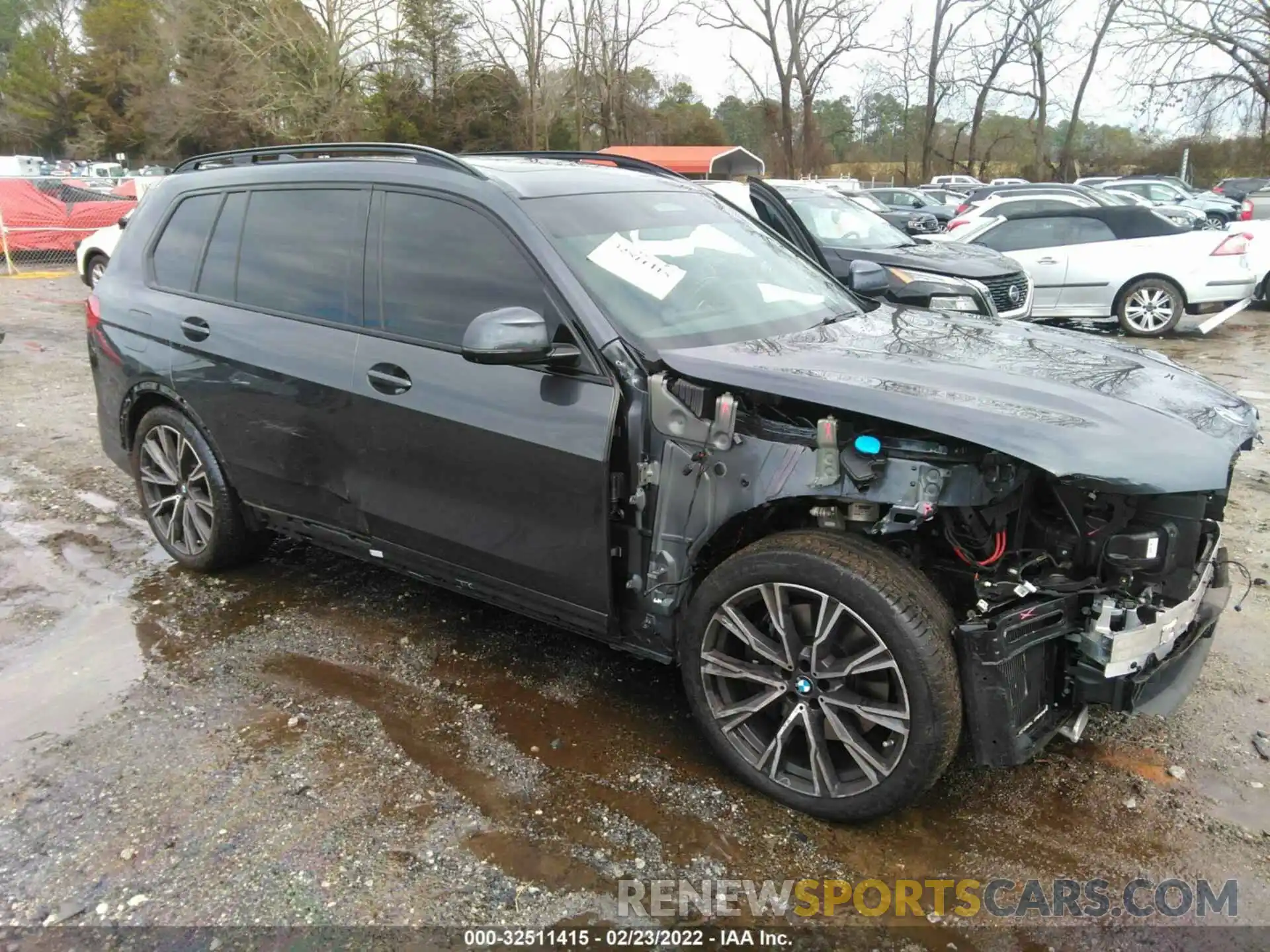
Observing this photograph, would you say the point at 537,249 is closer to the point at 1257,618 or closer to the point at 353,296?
the point at 353,296

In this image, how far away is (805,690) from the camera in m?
2.64

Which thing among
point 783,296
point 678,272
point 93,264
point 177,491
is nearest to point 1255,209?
point 783,296

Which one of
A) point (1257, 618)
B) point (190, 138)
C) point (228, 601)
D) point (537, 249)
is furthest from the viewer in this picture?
point (190, 138)

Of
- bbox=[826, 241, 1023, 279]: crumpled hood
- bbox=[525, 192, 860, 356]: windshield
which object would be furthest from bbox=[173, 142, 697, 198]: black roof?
bbox=[826, 241, 1023, 279]: crumpled hood

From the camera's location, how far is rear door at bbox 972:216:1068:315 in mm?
11102

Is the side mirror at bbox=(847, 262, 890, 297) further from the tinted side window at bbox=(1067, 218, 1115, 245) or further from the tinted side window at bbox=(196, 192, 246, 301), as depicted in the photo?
the tinted side window at bbox=(1067, 218, 1115, 245)

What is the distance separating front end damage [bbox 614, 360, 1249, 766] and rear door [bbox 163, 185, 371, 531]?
4.58ft

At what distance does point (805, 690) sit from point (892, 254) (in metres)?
7.17

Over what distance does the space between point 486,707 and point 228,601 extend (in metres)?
1.65

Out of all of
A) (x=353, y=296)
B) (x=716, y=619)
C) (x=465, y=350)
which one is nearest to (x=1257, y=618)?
(x=716, y=619)

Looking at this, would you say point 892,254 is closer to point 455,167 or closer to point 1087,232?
point 1087,232

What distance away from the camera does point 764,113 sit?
4669cm

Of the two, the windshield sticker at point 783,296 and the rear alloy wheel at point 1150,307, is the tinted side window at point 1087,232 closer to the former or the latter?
the rear alloy wheel at point 1150,307

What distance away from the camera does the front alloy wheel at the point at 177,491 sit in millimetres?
4262
